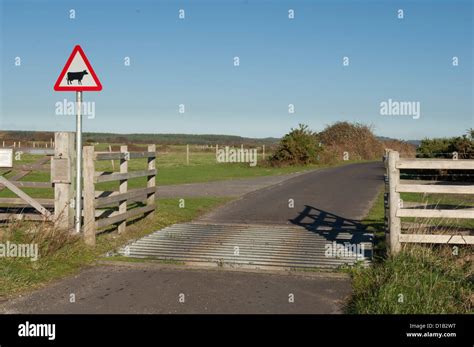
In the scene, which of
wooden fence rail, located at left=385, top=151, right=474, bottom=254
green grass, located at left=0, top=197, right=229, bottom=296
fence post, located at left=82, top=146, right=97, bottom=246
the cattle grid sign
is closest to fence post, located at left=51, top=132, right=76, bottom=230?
fence post, located at left=82, top=146, right=97, bottom=246

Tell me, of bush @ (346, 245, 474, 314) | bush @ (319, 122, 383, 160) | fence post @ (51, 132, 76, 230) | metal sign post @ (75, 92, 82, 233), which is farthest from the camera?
Answer: bush @ (319, 122, 383, 160)

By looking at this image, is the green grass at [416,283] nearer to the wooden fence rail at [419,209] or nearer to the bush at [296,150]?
the wooden fence rail at [419,209]

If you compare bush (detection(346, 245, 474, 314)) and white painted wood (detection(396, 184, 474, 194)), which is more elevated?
white painted wood (detection(396, 184, 474, 194))

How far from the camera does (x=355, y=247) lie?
29.6 feet

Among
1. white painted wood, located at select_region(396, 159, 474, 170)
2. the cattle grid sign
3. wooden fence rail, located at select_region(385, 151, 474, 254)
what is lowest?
wooden fence rail, located at select_region(385, 151, 474, 254)

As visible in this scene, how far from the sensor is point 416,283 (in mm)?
6047

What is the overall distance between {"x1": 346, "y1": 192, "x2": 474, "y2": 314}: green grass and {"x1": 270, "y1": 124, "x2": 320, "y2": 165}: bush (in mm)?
30895

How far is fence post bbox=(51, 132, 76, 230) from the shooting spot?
840cm

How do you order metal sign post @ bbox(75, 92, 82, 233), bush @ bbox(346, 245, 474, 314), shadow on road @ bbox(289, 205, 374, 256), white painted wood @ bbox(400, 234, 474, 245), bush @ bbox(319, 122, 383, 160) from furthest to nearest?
1. bush @ bbox(319, 122, 383, 160)
2. shadow on road @ bbox(289, 205, 374, 256)
3. metal sign post @ bbox(75, 92, 82, 233)
4. white painted wood @ bbox(400, 234, 474, 245)
5. bush @ bbox(346, 245, 474, 314)

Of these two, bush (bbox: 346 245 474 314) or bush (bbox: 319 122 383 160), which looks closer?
bush (bbox: 346 245 474 314)

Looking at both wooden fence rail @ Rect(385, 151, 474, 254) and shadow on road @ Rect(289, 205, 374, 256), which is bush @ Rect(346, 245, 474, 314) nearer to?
wooden fence rail @ Rect(385, 151, 474, 254)

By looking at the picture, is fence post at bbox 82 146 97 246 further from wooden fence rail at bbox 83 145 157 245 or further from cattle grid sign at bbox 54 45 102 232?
cattle grid sign at bbox 54 45 102 232

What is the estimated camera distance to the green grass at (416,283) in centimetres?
543
